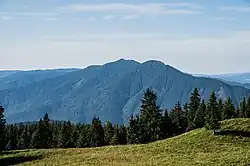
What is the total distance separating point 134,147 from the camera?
67188 mm

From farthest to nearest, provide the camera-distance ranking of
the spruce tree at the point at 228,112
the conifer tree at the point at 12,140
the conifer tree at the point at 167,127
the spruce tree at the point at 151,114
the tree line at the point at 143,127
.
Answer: the conifer tree at the point at 12,140 < the conifer tree at the point at 167,127 < the spruce tree at the point at 228,112 < the tree line at the point at 143,127 < the spruce tree at the point at 151,114

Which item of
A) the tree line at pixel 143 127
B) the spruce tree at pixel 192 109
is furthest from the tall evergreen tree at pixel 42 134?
the spruce tree at pixel 192 109

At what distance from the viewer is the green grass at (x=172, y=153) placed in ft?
171

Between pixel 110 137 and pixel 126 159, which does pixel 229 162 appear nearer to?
pixel 126 159

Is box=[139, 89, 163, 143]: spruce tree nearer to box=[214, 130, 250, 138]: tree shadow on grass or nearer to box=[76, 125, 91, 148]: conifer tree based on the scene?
box=[76, 125, 91, 148]: conifer tree

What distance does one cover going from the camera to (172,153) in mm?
59094

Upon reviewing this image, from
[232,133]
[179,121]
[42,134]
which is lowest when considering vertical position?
[42,134]

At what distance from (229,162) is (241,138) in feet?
56.5

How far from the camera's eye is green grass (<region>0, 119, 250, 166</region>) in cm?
5197

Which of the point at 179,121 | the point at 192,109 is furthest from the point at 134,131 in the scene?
the point at 192,109

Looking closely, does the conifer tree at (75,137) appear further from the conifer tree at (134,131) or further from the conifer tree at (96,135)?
the conifer tree at (134,131)

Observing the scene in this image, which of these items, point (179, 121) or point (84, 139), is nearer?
point (84, 139)

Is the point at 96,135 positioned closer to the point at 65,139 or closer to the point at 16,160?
the point at 65,139

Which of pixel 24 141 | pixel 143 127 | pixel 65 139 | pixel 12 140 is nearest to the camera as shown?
pixel 143 127
